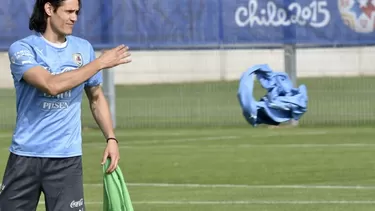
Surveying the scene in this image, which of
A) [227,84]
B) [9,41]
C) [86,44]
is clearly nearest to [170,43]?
[9,41]

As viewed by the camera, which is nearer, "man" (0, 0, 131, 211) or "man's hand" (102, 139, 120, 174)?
"man" (0, 0, 131, 211)

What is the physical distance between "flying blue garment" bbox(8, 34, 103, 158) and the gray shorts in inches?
2.5

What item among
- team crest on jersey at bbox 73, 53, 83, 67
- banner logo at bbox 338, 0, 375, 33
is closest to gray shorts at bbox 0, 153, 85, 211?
team crest on jersey at bbox 73, 53, 83, 67

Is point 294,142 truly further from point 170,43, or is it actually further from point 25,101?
point 25,101

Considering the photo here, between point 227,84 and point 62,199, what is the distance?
2019cm

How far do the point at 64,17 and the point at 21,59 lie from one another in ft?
1.22

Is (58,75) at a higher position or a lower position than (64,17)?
lower

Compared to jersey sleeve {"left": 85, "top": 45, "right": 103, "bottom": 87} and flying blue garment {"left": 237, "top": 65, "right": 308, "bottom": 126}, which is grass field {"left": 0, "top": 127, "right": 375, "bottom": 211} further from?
jersey sleeve {"left": 85, "top": 45, "right": 103, "bottom": 87}

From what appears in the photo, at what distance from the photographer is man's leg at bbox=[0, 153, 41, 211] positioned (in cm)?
763

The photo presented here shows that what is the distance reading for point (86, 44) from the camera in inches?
311

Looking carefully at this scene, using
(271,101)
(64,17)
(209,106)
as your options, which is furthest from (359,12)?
(64,17)

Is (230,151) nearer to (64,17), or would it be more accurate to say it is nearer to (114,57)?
(64,17)

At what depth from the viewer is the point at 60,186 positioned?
302 inches

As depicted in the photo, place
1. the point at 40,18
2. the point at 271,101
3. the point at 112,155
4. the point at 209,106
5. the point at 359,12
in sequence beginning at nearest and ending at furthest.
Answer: the point at 40,18 → the point at 112,155 → the point at 271,101 → the point at 359,12 → the point at 209,106
